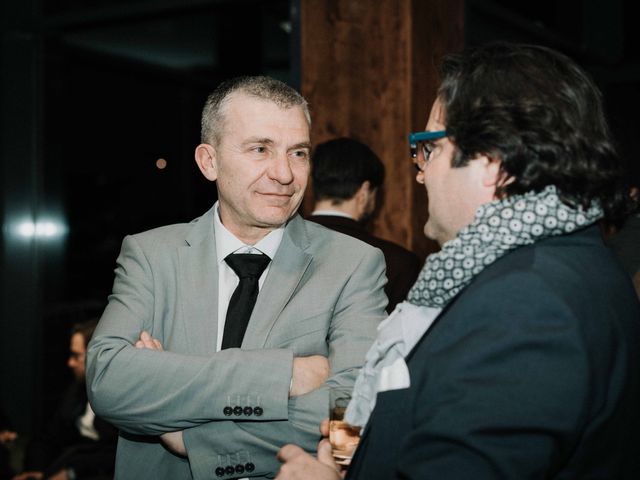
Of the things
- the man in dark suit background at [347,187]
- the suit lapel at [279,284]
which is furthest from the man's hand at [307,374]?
the man in dark suit background at [347,187]

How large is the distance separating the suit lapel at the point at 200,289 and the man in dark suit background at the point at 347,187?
1059mm

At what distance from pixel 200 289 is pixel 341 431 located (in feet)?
2.01

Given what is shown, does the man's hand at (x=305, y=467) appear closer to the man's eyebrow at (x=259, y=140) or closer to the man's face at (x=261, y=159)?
the man's face at (x=261, y=159)

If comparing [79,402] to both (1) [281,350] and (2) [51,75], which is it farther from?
(2) [51,75]

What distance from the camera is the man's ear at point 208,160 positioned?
6.33ft

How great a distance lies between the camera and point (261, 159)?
184cm

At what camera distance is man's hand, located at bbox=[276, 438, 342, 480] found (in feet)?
4.11

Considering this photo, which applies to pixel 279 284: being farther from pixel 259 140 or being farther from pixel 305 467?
pixel 305 467

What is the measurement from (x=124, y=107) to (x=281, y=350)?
19.0ft

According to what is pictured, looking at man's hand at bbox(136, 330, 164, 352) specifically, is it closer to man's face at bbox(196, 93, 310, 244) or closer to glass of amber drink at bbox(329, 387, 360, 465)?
man's face at bbox(196, 93, 310, 244)

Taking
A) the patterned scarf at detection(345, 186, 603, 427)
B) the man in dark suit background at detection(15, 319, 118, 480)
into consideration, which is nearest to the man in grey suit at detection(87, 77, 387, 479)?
the patterned scarf at detection(345, 186, 603, 427)

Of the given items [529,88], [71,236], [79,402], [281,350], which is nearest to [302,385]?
[281,350]

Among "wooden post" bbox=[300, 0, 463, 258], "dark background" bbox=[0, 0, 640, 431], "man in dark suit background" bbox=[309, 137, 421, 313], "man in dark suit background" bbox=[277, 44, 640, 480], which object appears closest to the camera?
"man in dark suit background" bbox=[277, 44, 640, 480]

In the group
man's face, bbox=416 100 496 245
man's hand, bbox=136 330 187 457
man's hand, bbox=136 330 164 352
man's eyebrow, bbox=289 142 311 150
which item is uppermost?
man's eyebrow, bbox=289 142 311 150
